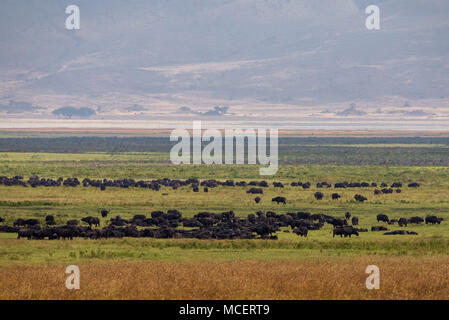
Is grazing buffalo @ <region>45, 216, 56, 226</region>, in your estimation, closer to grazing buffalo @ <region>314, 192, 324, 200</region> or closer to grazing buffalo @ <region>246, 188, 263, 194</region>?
grazing buffalo @ <region>314, 192, 324, 200</region>

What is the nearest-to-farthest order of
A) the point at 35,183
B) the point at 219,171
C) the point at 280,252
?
the point at 280,252 → the point at 35,183 → the point at 219,171

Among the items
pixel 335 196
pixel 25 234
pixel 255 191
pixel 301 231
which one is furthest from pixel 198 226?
pixel 255 191

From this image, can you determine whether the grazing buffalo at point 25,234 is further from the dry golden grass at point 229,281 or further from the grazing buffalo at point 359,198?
the grazing buffalo at point 359,198

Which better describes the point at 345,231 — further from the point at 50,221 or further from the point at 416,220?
the point at 50,221

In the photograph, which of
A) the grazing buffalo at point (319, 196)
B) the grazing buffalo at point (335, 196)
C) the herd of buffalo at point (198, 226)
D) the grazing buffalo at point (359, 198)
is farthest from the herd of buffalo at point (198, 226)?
the grazing buffalo at point (319, 196)

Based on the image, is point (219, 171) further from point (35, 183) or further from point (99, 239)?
point (99, 239)

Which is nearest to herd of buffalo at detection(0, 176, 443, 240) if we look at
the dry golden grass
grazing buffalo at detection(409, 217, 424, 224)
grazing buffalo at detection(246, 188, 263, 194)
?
grazing buffalo at detection(409, 217, 424, 224)

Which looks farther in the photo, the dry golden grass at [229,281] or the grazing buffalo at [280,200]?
the grazing buffalo at [280,200]

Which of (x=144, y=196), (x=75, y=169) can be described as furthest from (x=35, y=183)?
(x=75, y=169)
